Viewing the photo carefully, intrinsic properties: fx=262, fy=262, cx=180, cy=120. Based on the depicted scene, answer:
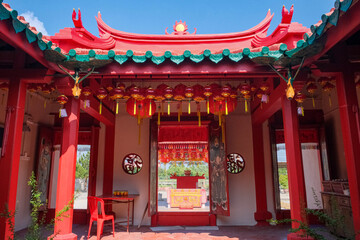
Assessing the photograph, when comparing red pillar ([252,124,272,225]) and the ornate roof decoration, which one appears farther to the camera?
red pillar ([252,124,272,225])

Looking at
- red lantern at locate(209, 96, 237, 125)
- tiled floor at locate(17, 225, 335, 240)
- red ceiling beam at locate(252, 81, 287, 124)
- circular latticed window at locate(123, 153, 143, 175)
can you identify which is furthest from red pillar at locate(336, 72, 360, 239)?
circular latticed window at locate(123, 153, 143, 175)

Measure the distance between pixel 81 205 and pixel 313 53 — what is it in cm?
601

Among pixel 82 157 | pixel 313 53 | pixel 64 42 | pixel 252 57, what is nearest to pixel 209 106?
Result: pixel 252 57

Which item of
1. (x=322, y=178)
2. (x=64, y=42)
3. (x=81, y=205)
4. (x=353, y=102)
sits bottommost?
(x=81, y=205)

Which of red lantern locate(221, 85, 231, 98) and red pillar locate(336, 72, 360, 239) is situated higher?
red lantern locate(221, 85, 231, 98)

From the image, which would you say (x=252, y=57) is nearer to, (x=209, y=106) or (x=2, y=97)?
(x=209, y=106)

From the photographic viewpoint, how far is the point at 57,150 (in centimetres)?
671

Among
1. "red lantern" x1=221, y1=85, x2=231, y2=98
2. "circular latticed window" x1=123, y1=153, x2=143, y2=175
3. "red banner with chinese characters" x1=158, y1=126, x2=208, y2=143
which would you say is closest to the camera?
"red lantern" x1=221, y1=85, x2=231, y2=98

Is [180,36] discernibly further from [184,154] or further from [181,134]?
[184,154]

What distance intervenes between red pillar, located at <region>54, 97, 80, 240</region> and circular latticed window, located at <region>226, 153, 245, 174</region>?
394 centimetres

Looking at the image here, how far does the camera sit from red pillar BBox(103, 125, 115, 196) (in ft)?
21.3

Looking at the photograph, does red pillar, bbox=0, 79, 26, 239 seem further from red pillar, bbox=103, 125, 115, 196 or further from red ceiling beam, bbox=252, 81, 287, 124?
red ceiling beam, bbox=252, 81, 287, 124

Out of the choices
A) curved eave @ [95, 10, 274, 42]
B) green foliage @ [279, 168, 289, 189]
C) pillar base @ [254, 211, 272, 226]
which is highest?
curved eave @ [95, 10, 274, 42]

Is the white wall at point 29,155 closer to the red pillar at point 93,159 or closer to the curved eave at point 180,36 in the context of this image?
the red pillar at point 93,159
